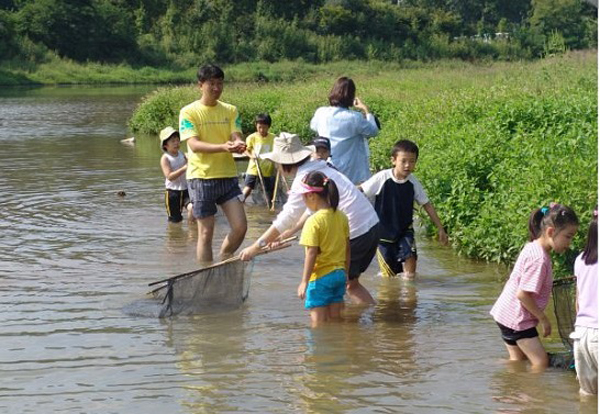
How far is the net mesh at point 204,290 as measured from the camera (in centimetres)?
826

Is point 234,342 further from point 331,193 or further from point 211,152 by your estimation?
point 211,152

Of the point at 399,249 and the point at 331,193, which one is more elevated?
the point at 331,193

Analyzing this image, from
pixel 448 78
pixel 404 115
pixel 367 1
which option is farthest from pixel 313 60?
pixel 404 115

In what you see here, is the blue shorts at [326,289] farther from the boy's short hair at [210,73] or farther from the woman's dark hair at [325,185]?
the boy's short hair at [210,73]

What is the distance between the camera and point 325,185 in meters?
7.46

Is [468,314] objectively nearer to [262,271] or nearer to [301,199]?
[301,199]

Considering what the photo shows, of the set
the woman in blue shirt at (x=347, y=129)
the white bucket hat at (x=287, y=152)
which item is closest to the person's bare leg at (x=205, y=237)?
the woman in blue shirt at (x=347, y=129)

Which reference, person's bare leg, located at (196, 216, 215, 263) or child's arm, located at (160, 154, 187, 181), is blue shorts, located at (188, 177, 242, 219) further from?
child's arm, located at (160, 154, 187, 181)

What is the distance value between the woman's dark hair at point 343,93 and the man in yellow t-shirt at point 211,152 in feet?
2.96

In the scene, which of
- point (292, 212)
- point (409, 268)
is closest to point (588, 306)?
point (292, 212)

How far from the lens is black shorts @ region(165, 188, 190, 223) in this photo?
12.6 m

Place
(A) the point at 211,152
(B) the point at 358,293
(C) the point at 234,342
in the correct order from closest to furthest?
(C) the point at 234,342
(B) the point at 358,293
(A) the point at 211,152

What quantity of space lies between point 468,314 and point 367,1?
75.7 m

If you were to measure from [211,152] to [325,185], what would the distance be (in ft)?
7.16
